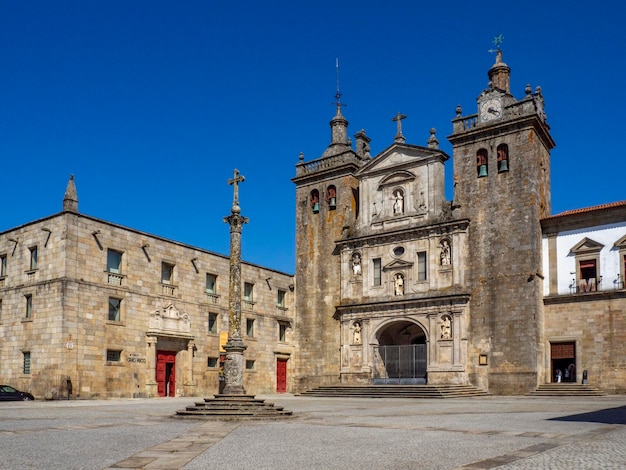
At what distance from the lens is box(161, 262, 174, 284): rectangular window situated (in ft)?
114

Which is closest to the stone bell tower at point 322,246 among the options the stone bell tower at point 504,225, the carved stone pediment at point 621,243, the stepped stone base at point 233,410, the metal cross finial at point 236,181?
the stone bell tower at point 504,225

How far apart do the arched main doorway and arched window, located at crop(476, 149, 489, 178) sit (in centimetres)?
904

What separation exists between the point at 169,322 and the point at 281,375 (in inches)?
394

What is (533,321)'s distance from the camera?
33062 millimetres

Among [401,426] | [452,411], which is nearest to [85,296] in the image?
[452,411]

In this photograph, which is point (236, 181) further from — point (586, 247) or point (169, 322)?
point (586, 247)

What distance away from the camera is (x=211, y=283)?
37938 millimetres

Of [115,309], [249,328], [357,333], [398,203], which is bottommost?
[357,333]

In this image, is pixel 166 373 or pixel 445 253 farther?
pixel 445 253

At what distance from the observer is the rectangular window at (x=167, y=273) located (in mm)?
34844

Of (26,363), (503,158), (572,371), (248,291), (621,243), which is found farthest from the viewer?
(248,291)

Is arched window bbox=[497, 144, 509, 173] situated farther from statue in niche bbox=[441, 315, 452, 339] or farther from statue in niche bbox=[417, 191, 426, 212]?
statue in niche bbox=[441, 315, 452, 339]

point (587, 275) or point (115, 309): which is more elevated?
point (587, 275)

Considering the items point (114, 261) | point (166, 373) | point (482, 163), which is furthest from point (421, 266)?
point (114, 261)
